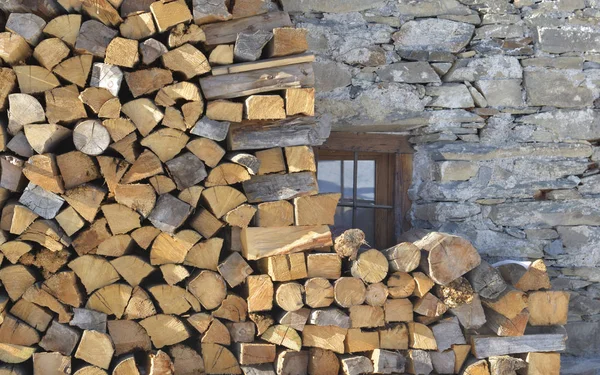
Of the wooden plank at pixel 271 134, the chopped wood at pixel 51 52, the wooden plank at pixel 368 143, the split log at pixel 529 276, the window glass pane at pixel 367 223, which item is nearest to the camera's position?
the chopped wood at pixel 51 52

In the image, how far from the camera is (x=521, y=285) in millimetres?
3379

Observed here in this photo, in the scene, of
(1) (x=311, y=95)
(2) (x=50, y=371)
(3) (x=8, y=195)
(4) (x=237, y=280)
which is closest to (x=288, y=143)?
(1) (x=311, y=95)

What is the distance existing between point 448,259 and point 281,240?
86 centimetres

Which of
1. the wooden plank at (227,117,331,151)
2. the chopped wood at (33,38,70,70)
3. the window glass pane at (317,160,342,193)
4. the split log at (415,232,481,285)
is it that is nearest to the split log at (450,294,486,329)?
the split log at (415,232,481,285)

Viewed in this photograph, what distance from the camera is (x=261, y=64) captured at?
3053 millimetres

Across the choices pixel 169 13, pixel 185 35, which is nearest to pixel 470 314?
pixel 185 35

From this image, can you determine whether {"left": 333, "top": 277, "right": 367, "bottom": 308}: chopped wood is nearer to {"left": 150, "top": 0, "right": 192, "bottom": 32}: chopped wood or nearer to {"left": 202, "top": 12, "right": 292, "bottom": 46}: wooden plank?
{"left": 202, "top": 12, "right": 292, "bottom": 46}: wooden plank

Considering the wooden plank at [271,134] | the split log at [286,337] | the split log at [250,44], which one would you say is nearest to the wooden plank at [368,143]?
the wooden plank at [271,134]

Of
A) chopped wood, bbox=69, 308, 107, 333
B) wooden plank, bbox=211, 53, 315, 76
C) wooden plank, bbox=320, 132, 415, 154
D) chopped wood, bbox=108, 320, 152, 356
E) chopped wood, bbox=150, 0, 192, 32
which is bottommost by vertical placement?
chopped wood, bbox=108, 320, 152, 356

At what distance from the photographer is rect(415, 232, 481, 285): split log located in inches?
125

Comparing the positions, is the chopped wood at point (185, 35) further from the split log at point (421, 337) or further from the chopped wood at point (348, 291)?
the split log at point (421, 337)

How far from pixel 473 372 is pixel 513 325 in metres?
0.33

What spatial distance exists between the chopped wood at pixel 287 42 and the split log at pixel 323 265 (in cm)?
104

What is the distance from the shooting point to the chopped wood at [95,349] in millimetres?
3023
